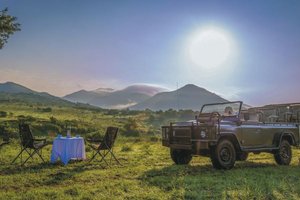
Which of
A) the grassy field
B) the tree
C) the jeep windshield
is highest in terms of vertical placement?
the tree

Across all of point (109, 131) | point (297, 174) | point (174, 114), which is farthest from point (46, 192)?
point (174, 114)

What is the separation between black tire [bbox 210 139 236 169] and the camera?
35.6 ft

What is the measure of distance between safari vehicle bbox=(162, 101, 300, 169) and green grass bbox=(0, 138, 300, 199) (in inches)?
22.5

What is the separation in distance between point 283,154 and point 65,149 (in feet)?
25.7

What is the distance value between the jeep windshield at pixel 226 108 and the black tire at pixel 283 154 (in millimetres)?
2371

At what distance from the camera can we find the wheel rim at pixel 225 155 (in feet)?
36.3

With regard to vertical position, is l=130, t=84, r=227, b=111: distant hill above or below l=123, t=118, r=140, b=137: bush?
above

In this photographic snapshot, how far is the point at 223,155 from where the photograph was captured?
1110cm

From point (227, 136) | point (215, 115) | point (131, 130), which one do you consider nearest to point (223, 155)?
point (227, 136)

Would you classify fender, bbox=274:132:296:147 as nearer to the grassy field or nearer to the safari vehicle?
the safari vehicle

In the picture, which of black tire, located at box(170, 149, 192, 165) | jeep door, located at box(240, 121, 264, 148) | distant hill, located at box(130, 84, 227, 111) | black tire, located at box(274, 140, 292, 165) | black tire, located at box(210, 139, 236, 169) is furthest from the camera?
distant hill, located at box(130, 84, 227, 111)

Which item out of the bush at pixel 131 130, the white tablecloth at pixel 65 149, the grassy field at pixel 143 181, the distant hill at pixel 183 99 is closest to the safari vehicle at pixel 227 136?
the grassy field at pixel 143 181

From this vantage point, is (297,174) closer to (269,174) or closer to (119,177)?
(269,174)

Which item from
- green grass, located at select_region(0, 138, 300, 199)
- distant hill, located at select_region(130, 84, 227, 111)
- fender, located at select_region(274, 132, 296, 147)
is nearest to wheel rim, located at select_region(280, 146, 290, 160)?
fender, located at select_region(274, 132, 296, 147)
